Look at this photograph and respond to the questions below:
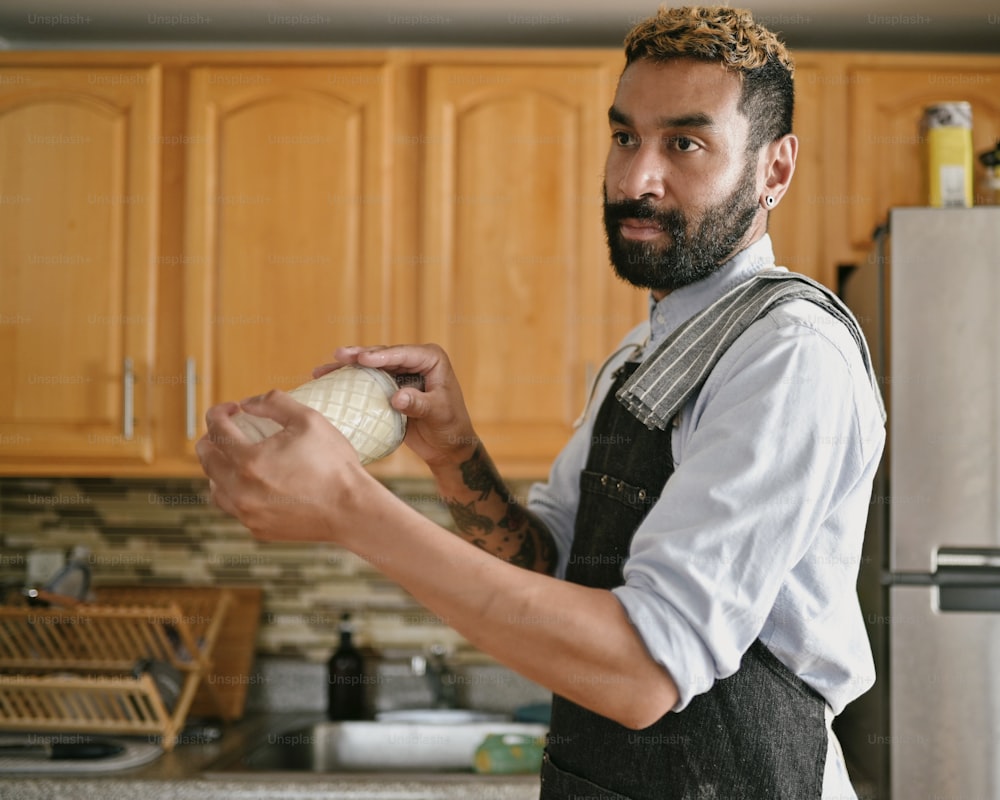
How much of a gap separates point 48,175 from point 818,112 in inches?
66.4

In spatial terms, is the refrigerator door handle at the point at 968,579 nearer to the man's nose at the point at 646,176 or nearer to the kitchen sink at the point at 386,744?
the kitchen sink at the point at 386,744

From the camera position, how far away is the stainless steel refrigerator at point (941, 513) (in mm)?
1831

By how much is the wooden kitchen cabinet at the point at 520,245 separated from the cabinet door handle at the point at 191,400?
0.50m

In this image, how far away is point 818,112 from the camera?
2.22 meters

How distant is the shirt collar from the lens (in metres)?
1.10

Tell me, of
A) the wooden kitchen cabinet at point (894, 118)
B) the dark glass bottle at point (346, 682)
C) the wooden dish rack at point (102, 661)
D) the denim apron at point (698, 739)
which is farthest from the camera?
the dark glass bottle at point (346, 682)

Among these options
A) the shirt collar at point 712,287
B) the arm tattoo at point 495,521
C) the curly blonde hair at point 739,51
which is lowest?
the arm tattoo at point 495,521

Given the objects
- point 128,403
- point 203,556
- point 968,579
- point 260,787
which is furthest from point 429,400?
point 203,556

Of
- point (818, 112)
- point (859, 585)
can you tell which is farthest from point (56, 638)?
point (818, 112)

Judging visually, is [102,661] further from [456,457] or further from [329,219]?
[456,457]

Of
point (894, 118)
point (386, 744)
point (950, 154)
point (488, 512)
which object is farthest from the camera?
point (386, 744)

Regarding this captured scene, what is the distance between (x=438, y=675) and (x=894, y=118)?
163 cm

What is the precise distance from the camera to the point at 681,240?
1043mm

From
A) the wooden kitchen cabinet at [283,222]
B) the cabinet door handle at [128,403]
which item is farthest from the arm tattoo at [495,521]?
the cabinet door handle at [128,403]
